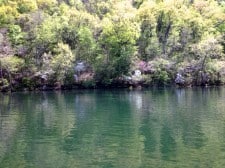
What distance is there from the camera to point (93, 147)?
3419cm

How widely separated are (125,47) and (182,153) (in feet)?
226

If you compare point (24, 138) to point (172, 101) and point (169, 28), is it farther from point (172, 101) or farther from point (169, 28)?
point (169, 28)

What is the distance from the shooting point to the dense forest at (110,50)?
315 ft

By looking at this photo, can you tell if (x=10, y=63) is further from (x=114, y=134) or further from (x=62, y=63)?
(x=114, y=134)

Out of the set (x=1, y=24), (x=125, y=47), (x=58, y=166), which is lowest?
(x=58, y=166)

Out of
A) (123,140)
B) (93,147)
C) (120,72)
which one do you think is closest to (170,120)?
(123,140)

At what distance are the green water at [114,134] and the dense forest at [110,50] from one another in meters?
31.4

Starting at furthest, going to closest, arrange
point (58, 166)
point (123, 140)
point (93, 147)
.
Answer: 1. point (123, 140)
2. point (93, 147)
3. point (58, 166)

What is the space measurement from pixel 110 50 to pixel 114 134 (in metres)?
60.7

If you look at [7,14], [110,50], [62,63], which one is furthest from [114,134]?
[7,14]

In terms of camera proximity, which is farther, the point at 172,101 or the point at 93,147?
the point at 172,101

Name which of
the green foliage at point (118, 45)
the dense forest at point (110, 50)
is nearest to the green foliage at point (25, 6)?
the dense forest at point (110, 50)

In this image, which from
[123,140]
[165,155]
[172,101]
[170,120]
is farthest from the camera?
[172,101]

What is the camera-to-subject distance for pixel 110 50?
99000 mm
